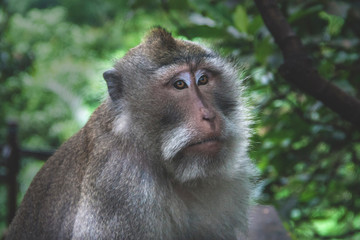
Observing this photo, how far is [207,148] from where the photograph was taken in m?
2.51

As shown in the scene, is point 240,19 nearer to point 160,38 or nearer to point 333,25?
point 160,38

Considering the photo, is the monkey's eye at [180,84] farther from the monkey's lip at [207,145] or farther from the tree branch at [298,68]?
the tree branch at [298,68]

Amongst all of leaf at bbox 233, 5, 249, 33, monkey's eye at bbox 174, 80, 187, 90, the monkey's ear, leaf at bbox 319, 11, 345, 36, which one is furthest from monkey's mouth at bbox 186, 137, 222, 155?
leaf at bbox 319, 11, 345, 36

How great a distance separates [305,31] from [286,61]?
76 centimetres

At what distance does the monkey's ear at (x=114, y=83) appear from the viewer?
2.81 metres

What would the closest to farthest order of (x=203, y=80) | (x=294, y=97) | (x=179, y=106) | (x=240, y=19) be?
(x=179, y=106) → (x=203, y=80) → (x=240, y=19) → (x=294, y=97)

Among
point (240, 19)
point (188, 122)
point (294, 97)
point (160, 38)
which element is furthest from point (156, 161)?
point (294, 97)

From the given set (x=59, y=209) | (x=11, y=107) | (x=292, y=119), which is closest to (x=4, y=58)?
(x=59, y=209)

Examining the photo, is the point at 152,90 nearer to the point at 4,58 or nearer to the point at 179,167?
the point at 179,167

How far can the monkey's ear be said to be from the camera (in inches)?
111

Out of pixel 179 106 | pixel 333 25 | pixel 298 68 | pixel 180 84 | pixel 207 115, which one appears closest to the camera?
pixel 207 115

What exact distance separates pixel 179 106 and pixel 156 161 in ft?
1.15

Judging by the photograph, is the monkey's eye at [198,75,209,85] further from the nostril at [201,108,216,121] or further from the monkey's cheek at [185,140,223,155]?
the monkey's cheek at [185,140,223,155]

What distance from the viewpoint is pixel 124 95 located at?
2840 millimetres
